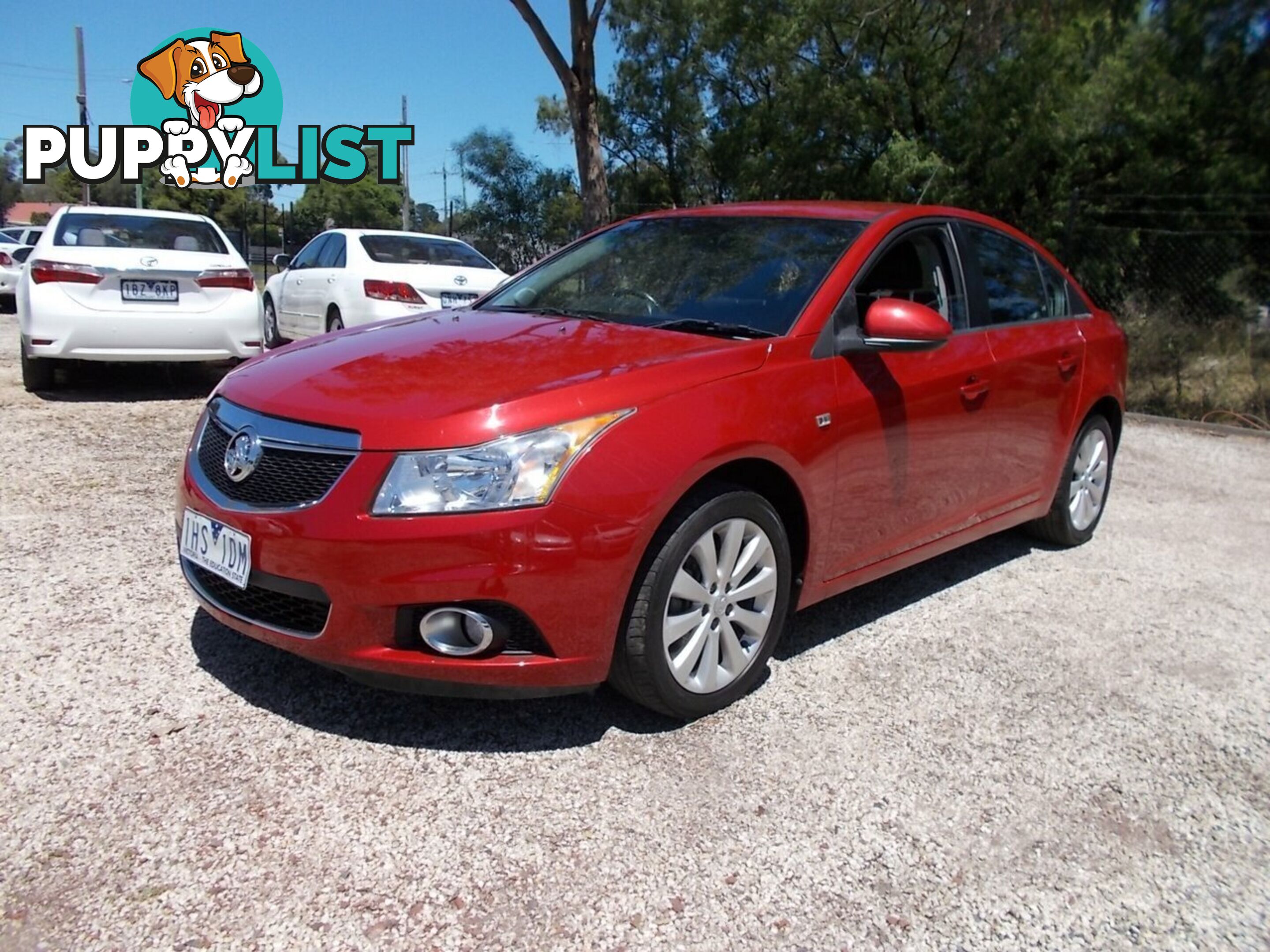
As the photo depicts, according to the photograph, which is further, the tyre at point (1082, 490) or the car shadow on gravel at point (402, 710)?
the tyre at point (1082, 490)

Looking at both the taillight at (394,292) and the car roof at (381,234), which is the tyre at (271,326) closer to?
the car roof at (381,234)

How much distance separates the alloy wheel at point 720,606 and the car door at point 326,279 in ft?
22.7

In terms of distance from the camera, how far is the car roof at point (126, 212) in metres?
8.29

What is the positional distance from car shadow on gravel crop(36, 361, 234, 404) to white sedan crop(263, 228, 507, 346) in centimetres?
77

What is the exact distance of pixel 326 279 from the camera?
9.53 metres

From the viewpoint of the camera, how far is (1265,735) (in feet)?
10.9

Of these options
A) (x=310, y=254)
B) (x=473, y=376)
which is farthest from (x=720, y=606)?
(x=310, y=254)

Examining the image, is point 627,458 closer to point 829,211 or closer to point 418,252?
point 829,211

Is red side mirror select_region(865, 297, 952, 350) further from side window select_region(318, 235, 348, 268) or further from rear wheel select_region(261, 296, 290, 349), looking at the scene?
rear wheel select_region(261, 296, 290, 349)

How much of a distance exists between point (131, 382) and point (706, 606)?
298 inches

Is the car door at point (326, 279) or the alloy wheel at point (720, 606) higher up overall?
the car door at point (326, 279)

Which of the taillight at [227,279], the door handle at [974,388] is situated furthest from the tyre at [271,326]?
the door handle at [974,388]

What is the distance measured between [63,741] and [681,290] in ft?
7.90

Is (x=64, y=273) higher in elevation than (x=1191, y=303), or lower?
lower
